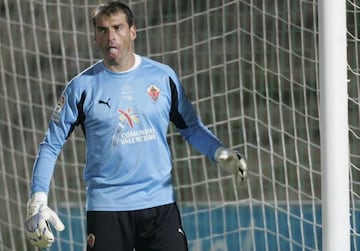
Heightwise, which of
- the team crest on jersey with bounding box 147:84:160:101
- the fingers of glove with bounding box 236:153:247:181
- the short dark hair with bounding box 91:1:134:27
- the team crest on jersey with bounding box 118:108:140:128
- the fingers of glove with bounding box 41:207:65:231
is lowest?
the fingers of glove with bounding box 41:207:65:231

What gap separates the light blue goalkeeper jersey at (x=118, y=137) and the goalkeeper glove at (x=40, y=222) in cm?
6

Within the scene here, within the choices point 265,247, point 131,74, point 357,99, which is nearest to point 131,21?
point 131,74

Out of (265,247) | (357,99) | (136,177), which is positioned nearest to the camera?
(136,177)

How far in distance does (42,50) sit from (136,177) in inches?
85.6

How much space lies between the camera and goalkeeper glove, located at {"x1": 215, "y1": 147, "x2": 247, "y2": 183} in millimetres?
4762

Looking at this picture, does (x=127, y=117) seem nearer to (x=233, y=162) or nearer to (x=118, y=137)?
(x=118, y=137)

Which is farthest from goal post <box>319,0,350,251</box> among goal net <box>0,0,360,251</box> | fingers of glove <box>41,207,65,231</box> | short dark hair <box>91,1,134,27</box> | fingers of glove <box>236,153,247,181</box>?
goal net <box>0,0,360,251</box>

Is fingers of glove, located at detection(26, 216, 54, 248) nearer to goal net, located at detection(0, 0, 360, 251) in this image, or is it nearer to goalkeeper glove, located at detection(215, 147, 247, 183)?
goalkeeper glove, located at detection(215, 147, 247, 183)

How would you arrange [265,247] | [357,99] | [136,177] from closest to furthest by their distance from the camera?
[136,177] < [357,99] < [265,247]

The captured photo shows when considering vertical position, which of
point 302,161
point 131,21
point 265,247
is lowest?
point 265,247

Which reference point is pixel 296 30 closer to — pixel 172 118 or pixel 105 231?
pixel 172 118

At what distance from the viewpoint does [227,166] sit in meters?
4.79

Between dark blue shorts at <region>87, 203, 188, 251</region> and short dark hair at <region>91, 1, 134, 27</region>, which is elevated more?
short dark hair at <region>91, 1, 134, 27</region>

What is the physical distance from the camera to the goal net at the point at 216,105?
6.38 m
